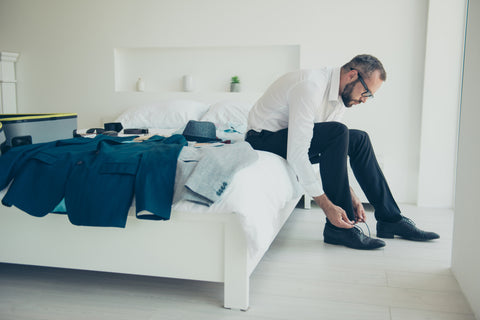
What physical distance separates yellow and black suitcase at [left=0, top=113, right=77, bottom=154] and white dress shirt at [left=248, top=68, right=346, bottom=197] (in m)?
0.90

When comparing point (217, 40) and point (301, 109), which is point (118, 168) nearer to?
point (301, 109)

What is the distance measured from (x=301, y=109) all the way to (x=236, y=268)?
2.59ft

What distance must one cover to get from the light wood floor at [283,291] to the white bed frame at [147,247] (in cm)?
10

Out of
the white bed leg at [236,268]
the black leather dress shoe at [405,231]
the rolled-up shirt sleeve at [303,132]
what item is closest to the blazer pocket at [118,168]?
the white bed leg at [236,268]

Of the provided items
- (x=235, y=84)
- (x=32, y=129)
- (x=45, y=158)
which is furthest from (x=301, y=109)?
(x=235, y=84)

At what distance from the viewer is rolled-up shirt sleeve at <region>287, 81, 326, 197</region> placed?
2033 mm

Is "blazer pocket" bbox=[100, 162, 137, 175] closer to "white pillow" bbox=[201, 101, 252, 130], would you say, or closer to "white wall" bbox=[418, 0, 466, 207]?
"white pillow" bbox=[201, 101, 252, 130]

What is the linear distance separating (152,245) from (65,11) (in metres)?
3.29

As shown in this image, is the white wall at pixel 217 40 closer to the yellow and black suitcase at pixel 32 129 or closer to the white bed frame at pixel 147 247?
the yellow and black suitcase at pixel 32 129

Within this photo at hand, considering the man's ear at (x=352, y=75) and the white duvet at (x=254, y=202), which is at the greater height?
the man's ear at (x=352, y=75)

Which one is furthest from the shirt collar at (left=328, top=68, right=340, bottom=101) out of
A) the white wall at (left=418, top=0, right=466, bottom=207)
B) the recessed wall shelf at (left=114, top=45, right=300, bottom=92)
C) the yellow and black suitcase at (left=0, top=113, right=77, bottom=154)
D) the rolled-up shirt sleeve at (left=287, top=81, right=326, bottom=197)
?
the recessed wall shelf at (left=114, top=45, right=300, bottom=92)

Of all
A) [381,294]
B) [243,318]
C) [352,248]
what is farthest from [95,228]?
[352,248]

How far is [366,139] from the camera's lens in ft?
7.84

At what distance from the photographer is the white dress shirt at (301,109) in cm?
204
